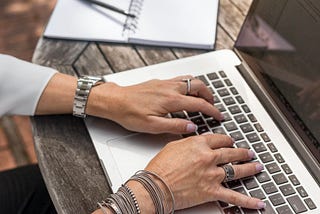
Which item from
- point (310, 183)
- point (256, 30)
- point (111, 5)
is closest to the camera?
point (310, 183)

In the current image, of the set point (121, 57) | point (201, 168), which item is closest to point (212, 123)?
point (201, 168)

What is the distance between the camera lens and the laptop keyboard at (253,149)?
28.7 inches

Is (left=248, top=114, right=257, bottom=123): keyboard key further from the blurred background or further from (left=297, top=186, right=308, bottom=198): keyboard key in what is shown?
the blurred background

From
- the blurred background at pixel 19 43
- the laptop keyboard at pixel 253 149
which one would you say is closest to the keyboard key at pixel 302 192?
the laptop keyboard at pixel 253 149

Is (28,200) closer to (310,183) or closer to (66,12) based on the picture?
(66,12)

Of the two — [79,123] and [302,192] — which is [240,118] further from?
[79,123]

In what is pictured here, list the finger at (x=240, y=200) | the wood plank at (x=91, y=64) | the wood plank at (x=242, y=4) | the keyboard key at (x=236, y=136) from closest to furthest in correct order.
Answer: the finger at (x=240, y=200) → the keyboard key at (x=236, y=136) → the wood plank at (x=91, y=64) → the wood plank at (x=242, y=4)

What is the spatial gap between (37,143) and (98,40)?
27cm

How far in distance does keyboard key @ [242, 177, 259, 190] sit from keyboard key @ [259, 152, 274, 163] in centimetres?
4

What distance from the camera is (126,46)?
37.7 inches

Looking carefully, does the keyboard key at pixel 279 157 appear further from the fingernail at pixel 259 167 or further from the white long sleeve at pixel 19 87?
the white long sleeve at pixel 19 87

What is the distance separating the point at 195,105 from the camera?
2.68 ft

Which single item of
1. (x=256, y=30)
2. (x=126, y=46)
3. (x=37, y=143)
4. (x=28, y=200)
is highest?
(x=256, y=30)

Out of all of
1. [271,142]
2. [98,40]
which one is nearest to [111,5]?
[98,40]
